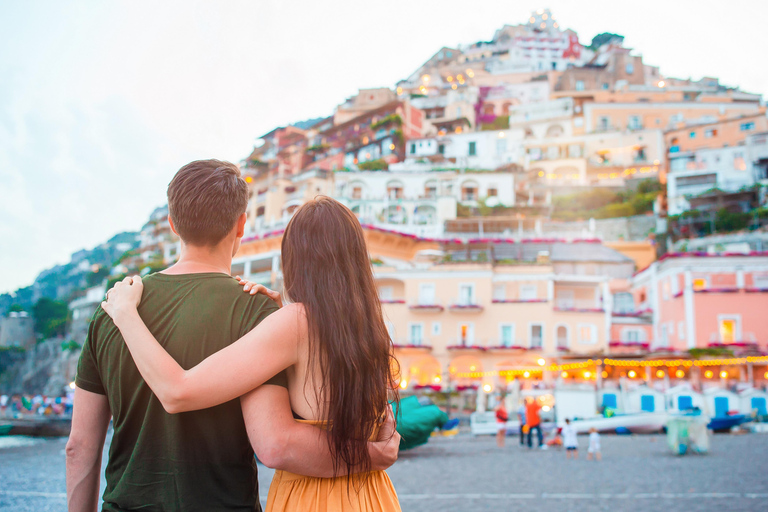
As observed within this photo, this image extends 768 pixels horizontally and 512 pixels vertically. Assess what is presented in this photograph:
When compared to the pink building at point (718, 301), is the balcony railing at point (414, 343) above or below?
below

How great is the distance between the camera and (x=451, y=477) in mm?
10375

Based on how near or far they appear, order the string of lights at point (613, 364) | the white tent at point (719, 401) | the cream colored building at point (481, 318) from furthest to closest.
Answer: the cream colored building at point (481, 318)
the string of lights at point (613, 364)
the white tent at point (719, 401)

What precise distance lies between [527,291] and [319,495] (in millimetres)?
31688

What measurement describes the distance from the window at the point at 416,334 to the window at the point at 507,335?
4.27 meters

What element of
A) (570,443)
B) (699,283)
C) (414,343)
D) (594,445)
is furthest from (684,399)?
(594,445)

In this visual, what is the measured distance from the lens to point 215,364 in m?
1.86

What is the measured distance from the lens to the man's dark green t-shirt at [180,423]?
196 centimetres

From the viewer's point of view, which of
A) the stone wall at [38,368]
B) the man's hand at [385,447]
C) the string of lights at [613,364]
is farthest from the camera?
the stone wall at [38,368]

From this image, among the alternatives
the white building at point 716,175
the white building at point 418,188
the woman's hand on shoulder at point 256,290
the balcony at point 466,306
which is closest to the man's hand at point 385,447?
the woman's hand on shoulder at point 256,290

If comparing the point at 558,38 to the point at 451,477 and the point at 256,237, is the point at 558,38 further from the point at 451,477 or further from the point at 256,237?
the point at 451,477

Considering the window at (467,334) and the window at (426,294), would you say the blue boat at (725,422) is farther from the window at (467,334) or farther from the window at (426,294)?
the window at (426,294)

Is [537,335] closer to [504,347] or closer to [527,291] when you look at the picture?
[504,347]

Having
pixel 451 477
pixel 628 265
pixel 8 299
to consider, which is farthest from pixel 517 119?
pixel 8 299

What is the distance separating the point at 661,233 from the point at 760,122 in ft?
58.3
